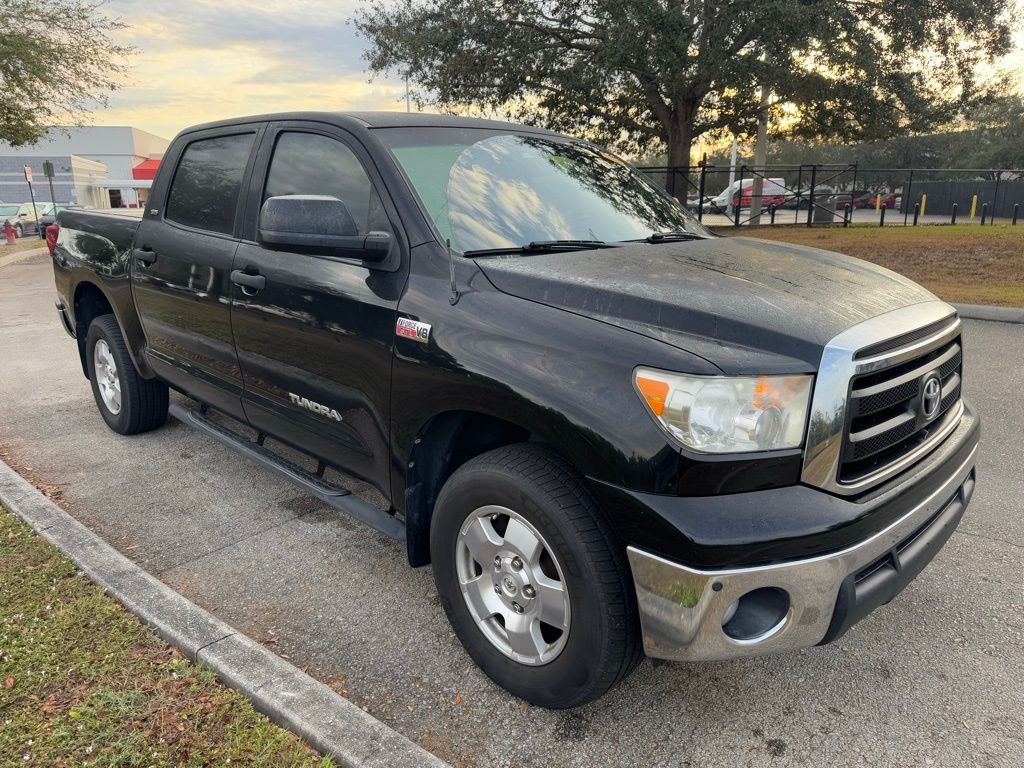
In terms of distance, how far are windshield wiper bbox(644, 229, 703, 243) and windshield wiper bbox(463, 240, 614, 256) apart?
0.33 meters

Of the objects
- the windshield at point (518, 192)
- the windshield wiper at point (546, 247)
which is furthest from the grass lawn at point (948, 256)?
the windshield wiper at point (546, 247)

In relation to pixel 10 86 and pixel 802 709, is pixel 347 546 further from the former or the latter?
pixel 10 86

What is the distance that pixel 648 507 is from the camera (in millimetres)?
2010

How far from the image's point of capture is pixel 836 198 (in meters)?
31.5

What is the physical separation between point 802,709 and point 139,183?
73.9 m

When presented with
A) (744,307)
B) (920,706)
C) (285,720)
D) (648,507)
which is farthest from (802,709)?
(285,720)

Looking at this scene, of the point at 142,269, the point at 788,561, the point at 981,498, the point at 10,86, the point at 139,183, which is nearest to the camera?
the point at 788,561

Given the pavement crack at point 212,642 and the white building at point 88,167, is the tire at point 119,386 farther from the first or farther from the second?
the white building at point 88,167

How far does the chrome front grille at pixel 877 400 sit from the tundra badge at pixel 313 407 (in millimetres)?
1842

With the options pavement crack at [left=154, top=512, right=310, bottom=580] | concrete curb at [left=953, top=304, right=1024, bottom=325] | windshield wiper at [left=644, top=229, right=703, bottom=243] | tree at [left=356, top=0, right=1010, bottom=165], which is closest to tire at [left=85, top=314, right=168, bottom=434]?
pavement crack at [left=154, top=512, right=310, bottom=580]

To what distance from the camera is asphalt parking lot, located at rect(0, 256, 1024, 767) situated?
2328 millimetres

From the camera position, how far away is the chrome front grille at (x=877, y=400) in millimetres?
2035

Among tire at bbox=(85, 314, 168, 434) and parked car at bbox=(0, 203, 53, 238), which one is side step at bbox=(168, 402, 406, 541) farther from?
parked car at bbox=(0, 203, 53, 238)

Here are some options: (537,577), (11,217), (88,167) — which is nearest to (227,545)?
(537,577)
